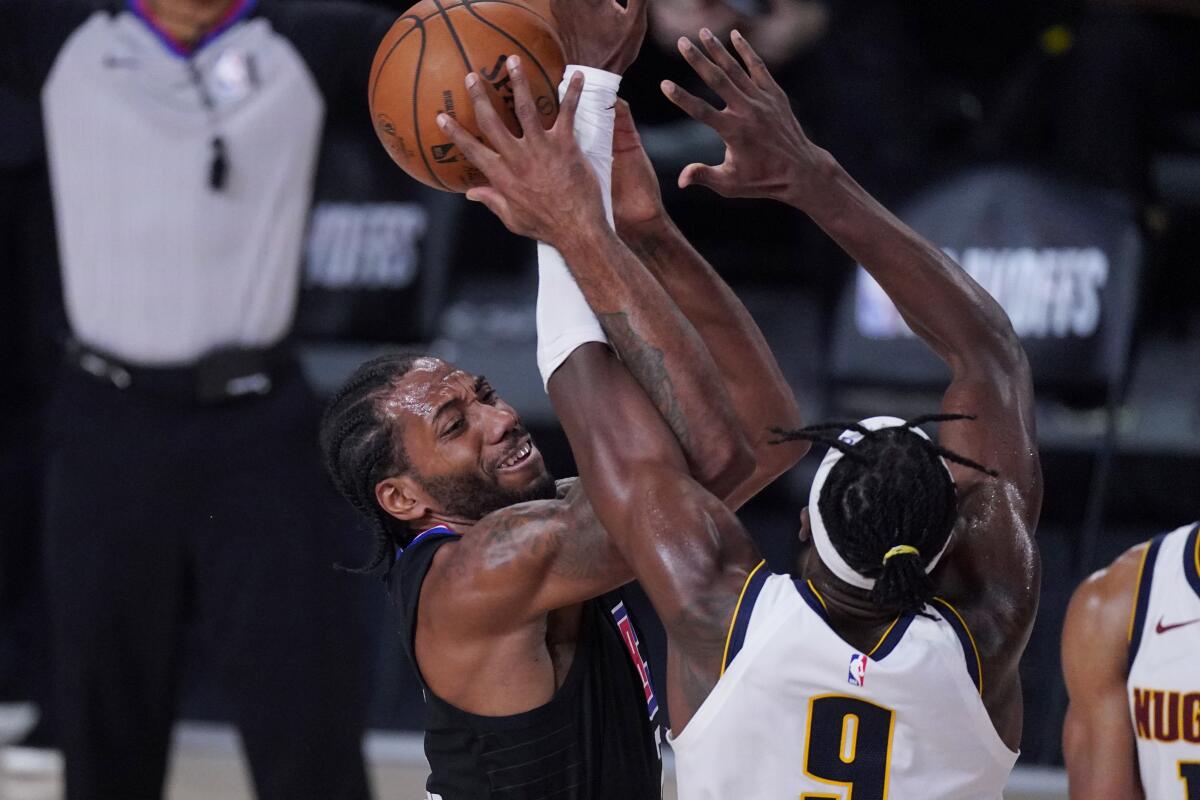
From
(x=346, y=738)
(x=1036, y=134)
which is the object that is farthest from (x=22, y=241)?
(x=1036, y=134)

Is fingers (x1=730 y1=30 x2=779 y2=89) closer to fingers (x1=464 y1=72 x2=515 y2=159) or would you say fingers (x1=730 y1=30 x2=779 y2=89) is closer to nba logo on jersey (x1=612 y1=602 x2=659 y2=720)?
fingers (x1=464 y1=72 x2=515 y2=159)

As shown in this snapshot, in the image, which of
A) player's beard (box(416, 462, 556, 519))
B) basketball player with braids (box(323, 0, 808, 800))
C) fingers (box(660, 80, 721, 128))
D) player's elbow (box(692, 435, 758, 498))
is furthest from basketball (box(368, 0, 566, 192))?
player's elbow (box(692, 435, 758, 498))

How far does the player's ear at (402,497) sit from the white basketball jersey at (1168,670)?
1349 mm

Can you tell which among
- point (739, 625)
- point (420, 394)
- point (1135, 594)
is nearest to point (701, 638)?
point (739, 625)

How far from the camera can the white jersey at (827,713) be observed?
2.56m

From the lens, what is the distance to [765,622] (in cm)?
257

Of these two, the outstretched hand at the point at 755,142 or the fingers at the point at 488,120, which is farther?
the outstretched hand at the point at 755,142

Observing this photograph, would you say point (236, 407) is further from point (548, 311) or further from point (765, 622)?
point (765, 622)

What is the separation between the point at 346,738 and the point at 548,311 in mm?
1878

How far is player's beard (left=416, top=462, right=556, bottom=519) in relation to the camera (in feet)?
10.3

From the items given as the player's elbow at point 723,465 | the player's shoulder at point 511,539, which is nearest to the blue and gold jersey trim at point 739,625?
the player's elbow at point 723,465

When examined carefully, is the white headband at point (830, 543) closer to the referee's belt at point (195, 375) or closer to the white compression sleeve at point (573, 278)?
the white compression sleeve at point (573, 278)

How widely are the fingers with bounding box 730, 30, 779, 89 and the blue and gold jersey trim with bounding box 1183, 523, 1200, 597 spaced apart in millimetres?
1141

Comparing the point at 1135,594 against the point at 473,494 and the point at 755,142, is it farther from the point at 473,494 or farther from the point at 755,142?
the point at 473,494
